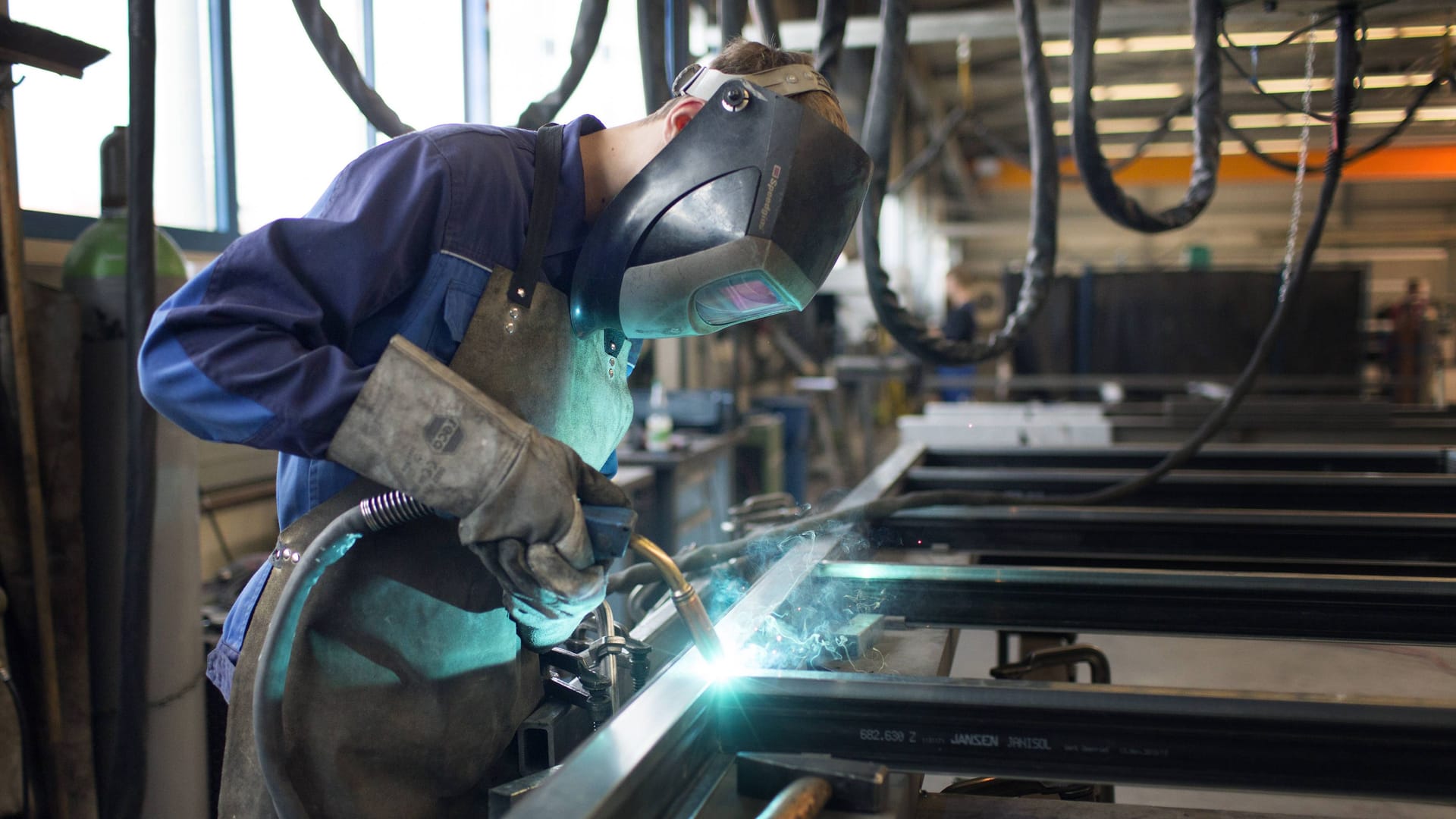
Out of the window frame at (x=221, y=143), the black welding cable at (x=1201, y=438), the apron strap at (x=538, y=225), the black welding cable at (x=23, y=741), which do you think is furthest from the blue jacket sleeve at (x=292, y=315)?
the window frame at (x=221, y=143)

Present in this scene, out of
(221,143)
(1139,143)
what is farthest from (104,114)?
(1139,143)

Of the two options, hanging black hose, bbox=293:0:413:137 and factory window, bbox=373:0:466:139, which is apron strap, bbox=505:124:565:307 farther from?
factory window, bbox=373:0:466:139

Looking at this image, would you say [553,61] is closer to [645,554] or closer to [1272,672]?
[1272,672]

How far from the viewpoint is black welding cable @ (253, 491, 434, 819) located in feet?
2.88

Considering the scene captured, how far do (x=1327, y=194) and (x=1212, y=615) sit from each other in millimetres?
1315

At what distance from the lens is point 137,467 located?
5.28 ft

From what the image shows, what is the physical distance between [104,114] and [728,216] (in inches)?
86.7

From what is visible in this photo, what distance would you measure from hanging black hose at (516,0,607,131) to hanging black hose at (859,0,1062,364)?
1.82ft

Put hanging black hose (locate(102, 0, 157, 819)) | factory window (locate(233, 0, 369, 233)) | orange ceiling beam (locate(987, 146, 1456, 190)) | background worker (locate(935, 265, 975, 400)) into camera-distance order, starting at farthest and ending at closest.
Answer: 1. orange ceiling beam (locate(987, 146, 1456, 190))
2. background worker (locate(935, 265, 975, 400))
3. factory window (locate(233, 0, 369, 233))
4. hanging black hose (locate(102, 0, 157, 819))

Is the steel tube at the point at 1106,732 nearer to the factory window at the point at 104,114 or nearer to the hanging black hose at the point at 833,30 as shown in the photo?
the hanging black hose at the point at 833,30

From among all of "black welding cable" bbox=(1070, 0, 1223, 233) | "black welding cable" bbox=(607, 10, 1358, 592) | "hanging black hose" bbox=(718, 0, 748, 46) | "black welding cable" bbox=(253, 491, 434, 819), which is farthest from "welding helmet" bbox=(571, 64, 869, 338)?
"black welding cable" bbox=(1070, 0, 1223, 233)

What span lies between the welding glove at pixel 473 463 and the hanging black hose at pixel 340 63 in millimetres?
770

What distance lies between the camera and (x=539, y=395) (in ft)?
3.56

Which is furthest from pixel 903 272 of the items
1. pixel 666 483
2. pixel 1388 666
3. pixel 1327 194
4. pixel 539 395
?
pixel 539 395
